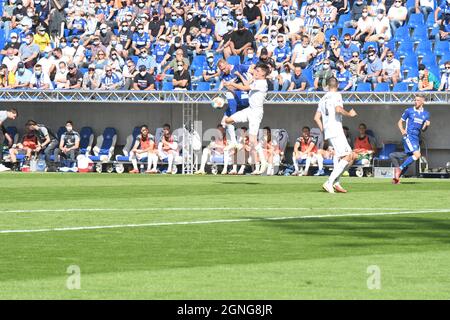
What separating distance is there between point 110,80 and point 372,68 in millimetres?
7695

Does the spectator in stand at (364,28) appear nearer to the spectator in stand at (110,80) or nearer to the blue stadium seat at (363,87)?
the blue stadium seat at (363,87)

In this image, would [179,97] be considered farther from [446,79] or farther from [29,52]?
[446,79]

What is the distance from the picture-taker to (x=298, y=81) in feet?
108

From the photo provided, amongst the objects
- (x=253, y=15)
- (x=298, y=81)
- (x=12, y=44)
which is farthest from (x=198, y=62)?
(x=12, y=44)

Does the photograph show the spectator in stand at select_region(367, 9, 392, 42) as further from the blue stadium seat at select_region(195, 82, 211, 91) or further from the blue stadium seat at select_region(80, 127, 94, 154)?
the blue stadium seat at select_region(80, 127, 94, 154)

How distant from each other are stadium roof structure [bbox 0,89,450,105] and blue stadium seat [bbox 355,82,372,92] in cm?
54

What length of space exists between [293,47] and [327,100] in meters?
12.2

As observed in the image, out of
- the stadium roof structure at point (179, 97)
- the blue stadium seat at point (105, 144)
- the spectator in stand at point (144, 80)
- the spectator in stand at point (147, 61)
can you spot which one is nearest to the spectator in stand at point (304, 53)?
the stadium roof structure at point (179, 97)

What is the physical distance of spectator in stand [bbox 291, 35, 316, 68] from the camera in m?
33.5

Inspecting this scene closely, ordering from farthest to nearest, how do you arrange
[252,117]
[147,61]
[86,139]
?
1. [86,139]
2. [147,61]
3. [252,117]

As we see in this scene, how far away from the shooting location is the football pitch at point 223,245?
31.4 ft

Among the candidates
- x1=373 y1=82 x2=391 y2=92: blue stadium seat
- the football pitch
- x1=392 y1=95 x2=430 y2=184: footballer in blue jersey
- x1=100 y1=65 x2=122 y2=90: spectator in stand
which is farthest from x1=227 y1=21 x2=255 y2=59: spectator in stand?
the football pitch
